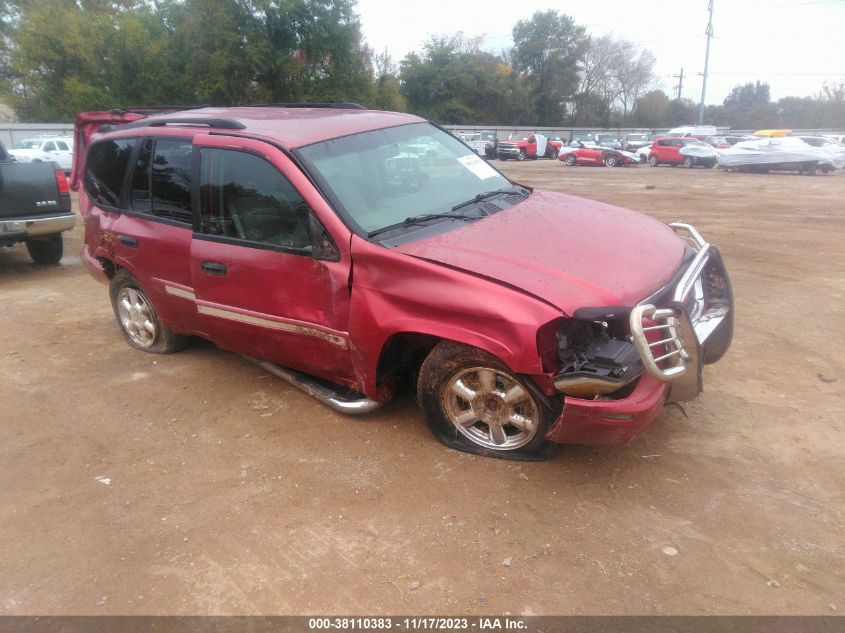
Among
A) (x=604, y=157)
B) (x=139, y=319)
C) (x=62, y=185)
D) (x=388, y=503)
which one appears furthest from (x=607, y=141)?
(x=388, y=503)

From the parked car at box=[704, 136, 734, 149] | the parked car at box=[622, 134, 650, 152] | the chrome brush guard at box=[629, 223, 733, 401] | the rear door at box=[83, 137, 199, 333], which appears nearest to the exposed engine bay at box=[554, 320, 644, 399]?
the chrome brush guard at box=[629, 223, 733, 401]

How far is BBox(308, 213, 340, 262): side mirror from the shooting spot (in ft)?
11.9

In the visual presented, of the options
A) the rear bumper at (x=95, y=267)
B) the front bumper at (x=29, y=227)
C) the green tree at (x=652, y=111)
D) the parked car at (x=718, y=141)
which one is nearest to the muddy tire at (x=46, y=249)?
the front bumper at (x=29, y=227)

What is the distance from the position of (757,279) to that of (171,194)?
6.09 metres

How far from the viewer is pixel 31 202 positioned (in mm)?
A: 7715

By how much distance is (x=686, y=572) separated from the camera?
2.74 meters

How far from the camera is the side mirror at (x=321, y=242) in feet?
11.9

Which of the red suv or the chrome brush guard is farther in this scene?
the red suv

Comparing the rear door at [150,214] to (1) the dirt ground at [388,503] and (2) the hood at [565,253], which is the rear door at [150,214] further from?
(2) the hood at [565,253]

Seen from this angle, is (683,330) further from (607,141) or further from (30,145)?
(607,141)

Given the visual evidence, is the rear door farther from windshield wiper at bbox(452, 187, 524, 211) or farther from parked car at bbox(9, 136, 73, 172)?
parked car at bbox(9, 136, 73, 172)

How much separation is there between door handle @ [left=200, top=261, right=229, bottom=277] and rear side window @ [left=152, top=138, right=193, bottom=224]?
0.36 metres

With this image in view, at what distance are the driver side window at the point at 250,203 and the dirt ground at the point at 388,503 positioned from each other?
1.15m

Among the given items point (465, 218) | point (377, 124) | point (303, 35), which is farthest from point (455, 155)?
point (303, 35)
